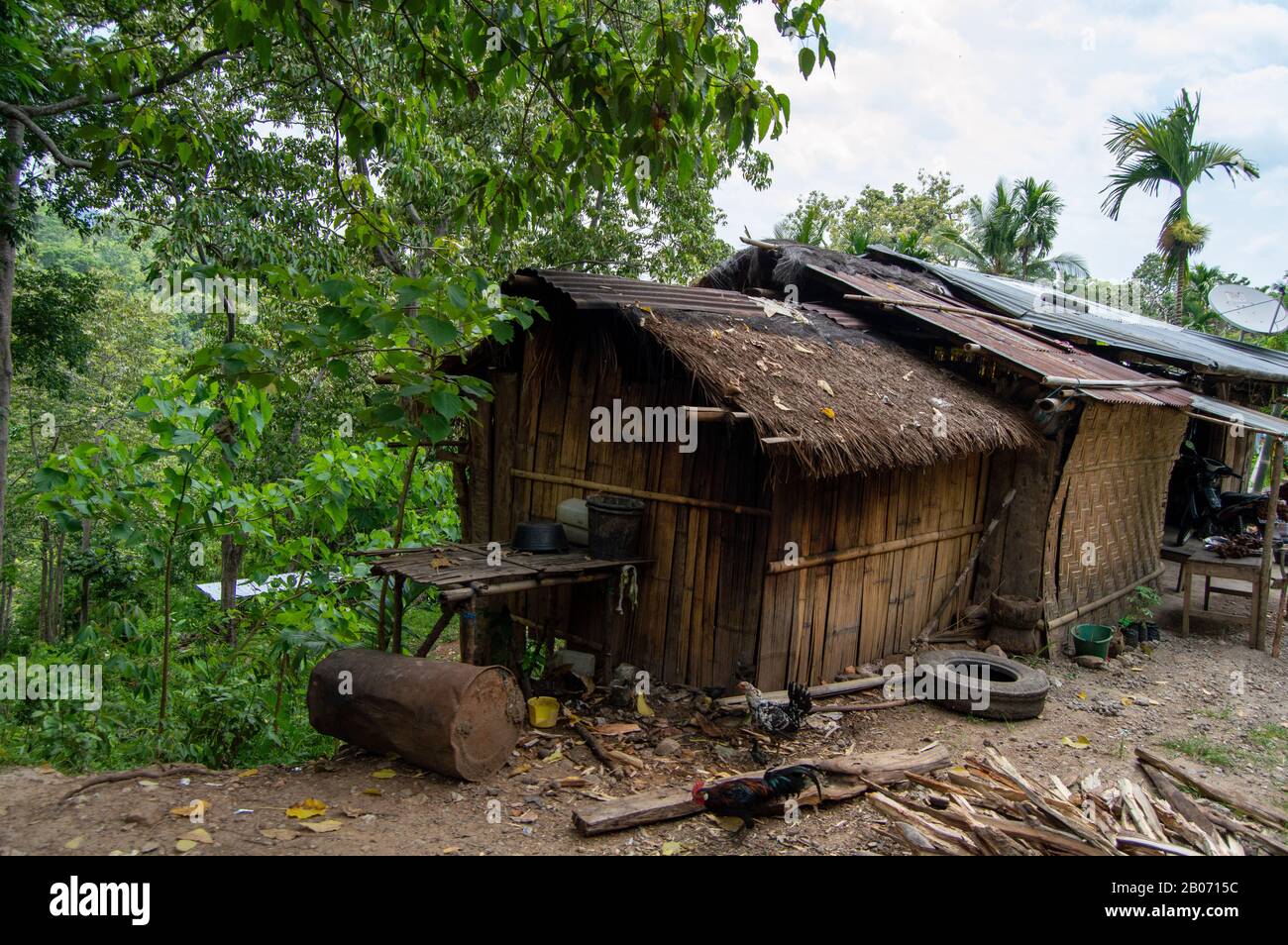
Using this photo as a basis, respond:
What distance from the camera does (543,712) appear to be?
602 cm

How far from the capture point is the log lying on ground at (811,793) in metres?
4.44

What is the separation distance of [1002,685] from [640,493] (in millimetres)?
3300

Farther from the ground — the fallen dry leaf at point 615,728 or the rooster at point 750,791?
the rooster at point 750,791

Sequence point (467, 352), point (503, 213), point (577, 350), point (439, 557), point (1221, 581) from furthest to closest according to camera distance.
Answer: point (1221, 581) < point (467, 352) < point (577, 350) < point (439, 557) < point (503, 213)

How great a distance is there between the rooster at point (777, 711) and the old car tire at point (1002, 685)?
1507 millimetres

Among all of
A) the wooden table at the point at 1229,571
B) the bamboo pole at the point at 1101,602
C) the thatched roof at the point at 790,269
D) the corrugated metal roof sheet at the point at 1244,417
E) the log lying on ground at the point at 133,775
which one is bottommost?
the log lying on ground at the point at 133,775

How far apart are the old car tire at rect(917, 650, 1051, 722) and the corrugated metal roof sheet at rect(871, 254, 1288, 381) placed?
5007mm

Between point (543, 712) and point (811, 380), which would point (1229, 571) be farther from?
point (543, 712)

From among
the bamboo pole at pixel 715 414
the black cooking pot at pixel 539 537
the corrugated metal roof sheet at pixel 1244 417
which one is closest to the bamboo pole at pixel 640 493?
the black cooking pot at pixel 539 537

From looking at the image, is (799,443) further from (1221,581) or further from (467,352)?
(1221,581)

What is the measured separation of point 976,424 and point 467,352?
4.65m

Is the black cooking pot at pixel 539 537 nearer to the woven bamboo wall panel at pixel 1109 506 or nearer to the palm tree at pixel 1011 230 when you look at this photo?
the woven bamboo wall panel at pixel 1109 506

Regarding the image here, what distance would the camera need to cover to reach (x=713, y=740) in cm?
584
